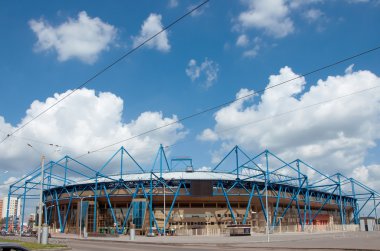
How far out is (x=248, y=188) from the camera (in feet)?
283

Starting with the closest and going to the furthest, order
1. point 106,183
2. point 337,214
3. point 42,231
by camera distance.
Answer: point 42,231, point 106,183, point 337,214

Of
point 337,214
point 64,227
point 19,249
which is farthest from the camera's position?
point 337,214

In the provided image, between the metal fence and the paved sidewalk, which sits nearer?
the paved sidewalk

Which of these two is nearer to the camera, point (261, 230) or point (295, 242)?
point (295, 242)

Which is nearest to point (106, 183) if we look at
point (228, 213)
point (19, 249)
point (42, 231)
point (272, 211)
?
point (228, 213)

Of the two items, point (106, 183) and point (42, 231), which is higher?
point (106, 183)

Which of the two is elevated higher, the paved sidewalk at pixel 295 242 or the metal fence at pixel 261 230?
the paved sidewalk at pixel 295 242

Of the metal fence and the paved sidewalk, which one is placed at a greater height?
the paved sidewalk

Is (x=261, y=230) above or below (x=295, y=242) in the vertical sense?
below

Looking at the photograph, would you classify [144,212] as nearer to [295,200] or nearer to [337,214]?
[295,200]

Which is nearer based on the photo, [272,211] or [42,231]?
[42,231]

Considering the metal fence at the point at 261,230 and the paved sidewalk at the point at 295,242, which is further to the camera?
the metal fence at the point at 261,230

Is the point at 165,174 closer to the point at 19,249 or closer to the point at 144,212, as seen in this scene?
the point at 144,212

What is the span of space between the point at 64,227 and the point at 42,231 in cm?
6271
